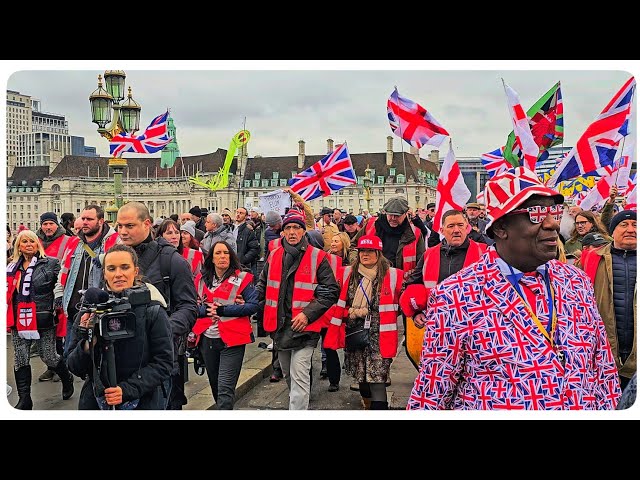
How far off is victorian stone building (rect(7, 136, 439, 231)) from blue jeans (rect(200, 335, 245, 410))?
79.4 inches

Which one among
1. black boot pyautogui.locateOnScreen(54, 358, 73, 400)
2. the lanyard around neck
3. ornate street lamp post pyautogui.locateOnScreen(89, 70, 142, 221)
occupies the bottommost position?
black boot pyautogui.locateOnScreen(54, 358, 73, 400)

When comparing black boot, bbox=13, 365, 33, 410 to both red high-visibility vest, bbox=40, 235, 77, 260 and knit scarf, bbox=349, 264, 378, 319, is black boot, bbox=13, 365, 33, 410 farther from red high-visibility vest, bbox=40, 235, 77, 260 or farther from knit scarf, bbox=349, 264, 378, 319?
knit scarf, bbox=349, 264, 378, 319

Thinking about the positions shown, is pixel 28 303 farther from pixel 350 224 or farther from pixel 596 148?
pixel 596 148

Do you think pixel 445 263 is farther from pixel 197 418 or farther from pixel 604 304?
pixel 197 418

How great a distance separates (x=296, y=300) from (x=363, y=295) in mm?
633

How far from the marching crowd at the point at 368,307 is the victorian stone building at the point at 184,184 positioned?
102 centimetres

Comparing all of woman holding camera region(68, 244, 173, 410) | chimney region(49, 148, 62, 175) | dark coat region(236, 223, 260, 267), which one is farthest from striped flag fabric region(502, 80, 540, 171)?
chimney region(49, 148, 62, 175)

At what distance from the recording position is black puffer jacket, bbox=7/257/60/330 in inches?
246

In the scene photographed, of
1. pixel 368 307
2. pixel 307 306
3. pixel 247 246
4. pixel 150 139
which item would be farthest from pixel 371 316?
pixel 150 139

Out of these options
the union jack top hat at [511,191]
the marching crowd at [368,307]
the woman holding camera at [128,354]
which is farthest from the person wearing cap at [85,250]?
the union jack top hat at [511,191]

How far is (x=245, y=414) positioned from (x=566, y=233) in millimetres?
5689

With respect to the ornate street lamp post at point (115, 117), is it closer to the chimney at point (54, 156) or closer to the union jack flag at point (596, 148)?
the union jack flag at point (596, 148)

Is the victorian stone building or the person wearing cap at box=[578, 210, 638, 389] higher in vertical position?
the victorian stone building
